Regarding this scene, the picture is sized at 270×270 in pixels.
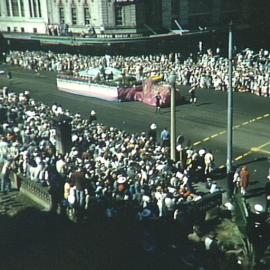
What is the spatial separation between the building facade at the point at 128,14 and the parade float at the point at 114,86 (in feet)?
50.7

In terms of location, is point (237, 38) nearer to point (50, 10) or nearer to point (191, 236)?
point (50, 10)

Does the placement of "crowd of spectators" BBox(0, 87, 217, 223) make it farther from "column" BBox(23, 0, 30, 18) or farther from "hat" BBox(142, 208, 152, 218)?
"column" BBox(23, 0, 30, 18)

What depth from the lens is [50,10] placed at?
67.6m

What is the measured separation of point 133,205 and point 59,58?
41.5m

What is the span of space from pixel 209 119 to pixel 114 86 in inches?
399

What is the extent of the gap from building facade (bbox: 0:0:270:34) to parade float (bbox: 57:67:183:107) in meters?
15.4

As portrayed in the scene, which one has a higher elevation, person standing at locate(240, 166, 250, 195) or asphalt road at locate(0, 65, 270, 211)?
person standing at locate(240, 166, 250, 195)

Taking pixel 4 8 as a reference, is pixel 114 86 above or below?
below

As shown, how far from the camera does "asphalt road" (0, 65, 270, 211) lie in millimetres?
26406

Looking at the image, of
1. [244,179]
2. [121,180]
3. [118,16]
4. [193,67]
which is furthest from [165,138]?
[118,16]

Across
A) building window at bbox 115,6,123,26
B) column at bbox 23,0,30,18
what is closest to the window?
building window at bbox 115,6,123,26

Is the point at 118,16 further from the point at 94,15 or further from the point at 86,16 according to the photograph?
the point at 86,16

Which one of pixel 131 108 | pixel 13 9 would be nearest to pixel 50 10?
pixel 13 9

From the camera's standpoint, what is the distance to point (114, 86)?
40406 mm
